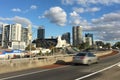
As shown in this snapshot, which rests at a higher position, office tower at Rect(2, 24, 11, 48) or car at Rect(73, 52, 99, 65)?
office tower at Rect(2, 24, 11, 48)

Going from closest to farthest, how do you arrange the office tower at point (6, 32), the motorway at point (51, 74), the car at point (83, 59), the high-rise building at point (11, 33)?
1. the motorway at point (51, 74)
2. the car at point (83, 59)
3. the high-rise building at point (11, 33)
4. the office tower at point (6, 32)

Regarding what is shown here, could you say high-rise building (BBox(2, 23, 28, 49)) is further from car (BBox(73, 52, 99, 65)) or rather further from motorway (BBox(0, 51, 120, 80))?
motorway (BBox(0, 51, 120, 80))

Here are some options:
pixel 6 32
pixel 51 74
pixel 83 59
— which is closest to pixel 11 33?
pixel 6 32

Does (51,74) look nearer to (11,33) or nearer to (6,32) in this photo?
(11,33)

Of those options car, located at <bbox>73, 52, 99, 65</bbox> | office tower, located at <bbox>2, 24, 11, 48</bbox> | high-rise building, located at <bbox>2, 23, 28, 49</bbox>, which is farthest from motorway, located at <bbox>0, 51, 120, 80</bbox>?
office tower, located at <bbox>2, 24, 11, 48</bbox>

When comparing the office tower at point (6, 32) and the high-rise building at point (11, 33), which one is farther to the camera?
the office tower at point (6, 32)

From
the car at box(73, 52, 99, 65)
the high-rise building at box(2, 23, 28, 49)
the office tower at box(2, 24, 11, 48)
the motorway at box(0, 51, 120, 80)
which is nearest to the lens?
the motorway at box(0, 51, 120, 80)

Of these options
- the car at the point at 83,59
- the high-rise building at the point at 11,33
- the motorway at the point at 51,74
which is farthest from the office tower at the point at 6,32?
the motorway at the point at 51,74

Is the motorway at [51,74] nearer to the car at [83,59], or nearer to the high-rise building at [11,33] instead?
A: the car at [83,59]

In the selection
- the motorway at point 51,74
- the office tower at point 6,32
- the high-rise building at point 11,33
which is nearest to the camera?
the motorway at point 51,74

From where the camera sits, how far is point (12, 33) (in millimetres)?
190375

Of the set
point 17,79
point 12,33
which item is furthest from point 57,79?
point 12,33

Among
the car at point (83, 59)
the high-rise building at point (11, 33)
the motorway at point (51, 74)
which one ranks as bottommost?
the motorway at point (51, 74)

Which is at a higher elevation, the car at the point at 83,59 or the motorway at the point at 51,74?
the car at the point at 83,59
